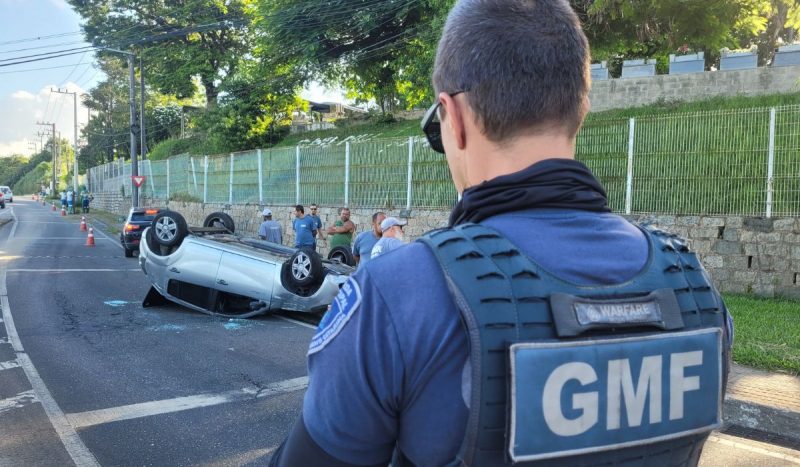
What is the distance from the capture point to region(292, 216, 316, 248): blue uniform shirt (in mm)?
13039

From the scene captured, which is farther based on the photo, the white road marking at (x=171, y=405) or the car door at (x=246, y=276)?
the car door at (x=246, y=276)

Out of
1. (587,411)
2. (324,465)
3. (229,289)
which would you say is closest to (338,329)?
(324,465)

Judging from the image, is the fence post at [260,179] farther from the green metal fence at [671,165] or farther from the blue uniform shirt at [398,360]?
the blue uniform shirt at [398,360]

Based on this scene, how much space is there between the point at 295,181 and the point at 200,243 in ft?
33.1

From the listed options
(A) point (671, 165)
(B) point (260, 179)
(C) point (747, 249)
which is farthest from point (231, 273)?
(B) point (260, 179)

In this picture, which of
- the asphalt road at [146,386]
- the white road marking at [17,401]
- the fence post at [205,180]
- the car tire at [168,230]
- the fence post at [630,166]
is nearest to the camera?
the asphalt road at [146,386]

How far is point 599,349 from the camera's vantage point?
1101 mm

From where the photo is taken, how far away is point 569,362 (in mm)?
1081

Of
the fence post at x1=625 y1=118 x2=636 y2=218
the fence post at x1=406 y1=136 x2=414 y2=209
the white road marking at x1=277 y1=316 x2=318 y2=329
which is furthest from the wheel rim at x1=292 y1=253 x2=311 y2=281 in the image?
the fence post at x1=406 y1=136 x2=414 y2=209

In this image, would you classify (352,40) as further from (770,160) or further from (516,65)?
(516,65)

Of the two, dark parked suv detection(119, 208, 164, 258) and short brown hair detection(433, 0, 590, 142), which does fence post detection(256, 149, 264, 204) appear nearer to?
dark parked suv detection(119, 208, 164, 258)

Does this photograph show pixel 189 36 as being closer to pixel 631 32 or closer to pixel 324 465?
pixel 631 32

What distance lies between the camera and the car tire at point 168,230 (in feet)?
30.8

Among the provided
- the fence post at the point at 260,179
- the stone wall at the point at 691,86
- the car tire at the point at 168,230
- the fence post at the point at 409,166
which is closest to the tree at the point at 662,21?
the stone wall at the point at 691,86
